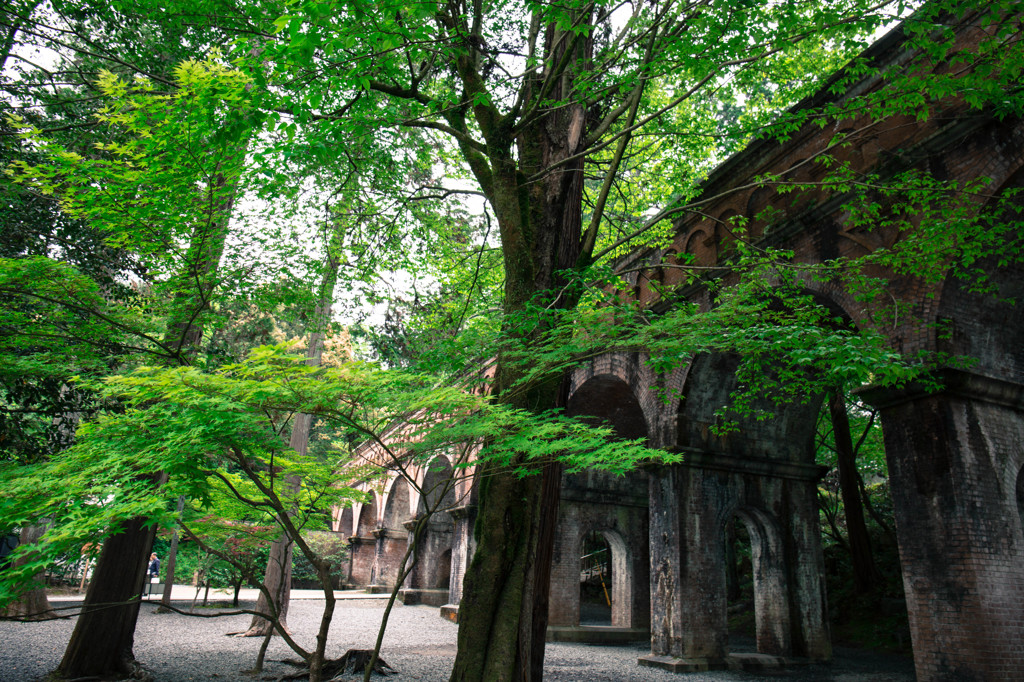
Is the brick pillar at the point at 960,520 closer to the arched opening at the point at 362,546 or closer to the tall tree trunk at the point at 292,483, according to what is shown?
the tall tree trunk at the point at 292,483

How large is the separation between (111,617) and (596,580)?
56.8 feet

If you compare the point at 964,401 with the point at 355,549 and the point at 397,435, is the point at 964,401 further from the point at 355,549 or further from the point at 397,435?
the point at 355,549

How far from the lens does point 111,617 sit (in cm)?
705

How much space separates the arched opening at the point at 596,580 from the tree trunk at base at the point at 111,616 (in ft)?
48.6

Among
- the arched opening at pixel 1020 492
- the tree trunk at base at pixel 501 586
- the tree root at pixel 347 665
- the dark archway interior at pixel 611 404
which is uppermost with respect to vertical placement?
the dark archway interior at pixel 611 404

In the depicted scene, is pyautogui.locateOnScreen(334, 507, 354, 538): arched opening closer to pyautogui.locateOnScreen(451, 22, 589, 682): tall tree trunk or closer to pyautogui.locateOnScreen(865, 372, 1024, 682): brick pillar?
pyautogui.locateOnScreen(451, 22, 589, 682): tall tree trunk

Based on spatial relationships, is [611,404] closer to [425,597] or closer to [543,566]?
[543,566]

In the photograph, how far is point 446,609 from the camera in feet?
54.3

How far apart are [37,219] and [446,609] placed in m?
13.1

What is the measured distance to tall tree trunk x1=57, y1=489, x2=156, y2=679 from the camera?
6844mm

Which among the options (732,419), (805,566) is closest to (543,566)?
(732,419)

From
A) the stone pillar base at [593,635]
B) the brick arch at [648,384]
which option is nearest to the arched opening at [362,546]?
the stone pillar base at [593,635]

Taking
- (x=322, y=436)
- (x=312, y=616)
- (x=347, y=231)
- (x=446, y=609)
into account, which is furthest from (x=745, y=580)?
(x=322, y=436)

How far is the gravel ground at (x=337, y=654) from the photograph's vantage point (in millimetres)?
7965
